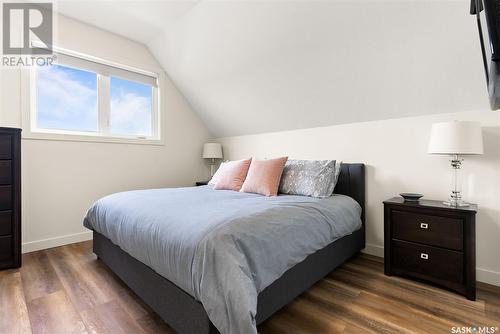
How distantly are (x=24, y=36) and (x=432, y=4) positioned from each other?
144 inches

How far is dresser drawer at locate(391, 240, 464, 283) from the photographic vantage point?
5.52ft

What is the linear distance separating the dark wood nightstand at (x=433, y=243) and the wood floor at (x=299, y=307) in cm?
9

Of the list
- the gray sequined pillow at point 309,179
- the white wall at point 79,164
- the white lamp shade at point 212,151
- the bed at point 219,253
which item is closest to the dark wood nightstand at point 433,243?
the bed at point 219,253

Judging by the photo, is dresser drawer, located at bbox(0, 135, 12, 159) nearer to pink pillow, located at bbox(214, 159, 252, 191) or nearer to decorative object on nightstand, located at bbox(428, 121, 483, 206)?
pink pillow, located at bbox(214, 159, 252, 191)

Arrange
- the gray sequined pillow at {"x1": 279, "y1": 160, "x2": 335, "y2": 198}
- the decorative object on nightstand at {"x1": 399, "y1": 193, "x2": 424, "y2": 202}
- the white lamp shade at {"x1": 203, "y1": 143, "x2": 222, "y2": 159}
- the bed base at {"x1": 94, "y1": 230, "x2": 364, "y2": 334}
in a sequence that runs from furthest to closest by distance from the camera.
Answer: the white lamp shade at {"x1": 203, "y1": 143, "x2": 222, "y2": 159} < the gray sequined pillow at {"x1": 279, "y1": 160, "x2": 335, "y2": 198} < the decorative object on nightstand at {"x1": 399, "y1": 193, "x2": 424, "y2": 202} < the bed base at {"x1": 94, "y1": 230, "x2": 364, "y2": 334}

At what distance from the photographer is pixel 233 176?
8.57 feet

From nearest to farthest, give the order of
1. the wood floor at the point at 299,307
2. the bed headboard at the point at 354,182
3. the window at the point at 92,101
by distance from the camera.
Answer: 1. the wood floor at the point at 299,307
2. the bed headboard at the point at 354,182
3. the window at the point at 92,101

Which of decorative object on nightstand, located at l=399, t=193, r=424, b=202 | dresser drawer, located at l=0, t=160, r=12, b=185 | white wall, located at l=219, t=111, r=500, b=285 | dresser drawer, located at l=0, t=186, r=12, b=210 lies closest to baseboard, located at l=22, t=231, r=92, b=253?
dresser drawer, located at l=0, t=186, r=12, b=210

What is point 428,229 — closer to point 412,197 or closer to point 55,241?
point 412,197

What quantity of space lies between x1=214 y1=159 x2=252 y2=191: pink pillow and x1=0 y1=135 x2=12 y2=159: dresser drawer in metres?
1.80

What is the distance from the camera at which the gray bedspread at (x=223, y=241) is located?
1.02 meters

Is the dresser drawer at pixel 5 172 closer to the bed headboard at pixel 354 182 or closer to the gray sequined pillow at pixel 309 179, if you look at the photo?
the gray sequined pillow at pixel 309 179

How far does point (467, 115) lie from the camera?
1.93 m

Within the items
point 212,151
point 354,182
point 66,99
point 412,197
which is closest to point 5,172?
point 66,99
